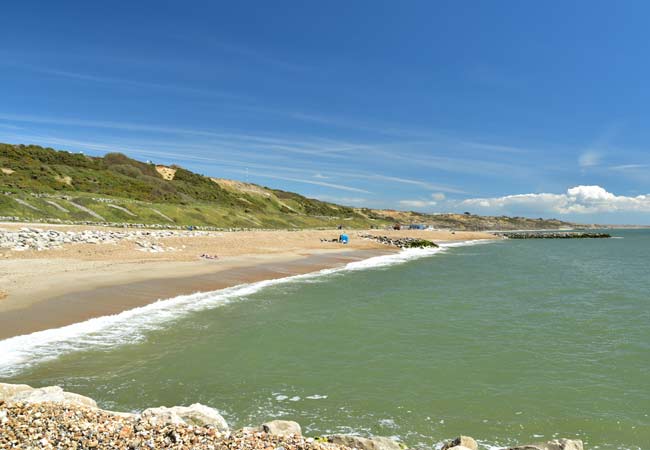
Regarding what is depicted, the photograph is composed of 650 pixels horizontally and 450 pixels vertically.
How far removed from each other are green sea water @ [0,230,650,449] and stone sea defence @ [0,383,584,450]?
4.24 ft

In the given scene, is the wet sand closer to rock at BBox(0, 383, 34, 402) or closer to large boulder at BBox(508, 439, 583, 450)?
rock at BBox(0, 383, 34, 402)

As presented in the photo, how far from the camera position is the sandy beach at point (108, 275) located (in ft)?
54.2

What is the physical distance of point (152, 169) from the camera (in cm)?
15450

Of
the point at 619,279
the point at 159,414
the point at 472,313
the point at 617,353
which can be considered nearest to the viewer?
the point at 159,414

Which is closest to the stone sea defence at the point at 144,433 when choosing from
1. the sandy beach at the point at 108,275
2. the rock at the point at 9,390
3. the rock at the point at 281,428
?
the rock at the point at 281,428

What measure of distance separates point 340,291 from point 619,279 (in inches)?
975

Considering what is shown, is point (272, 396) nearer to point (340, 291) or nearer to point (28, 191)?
point (340, 291)

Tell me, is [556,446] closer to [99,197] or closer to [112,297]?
[112,297]

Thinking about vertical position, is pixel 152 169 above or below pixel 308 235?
above

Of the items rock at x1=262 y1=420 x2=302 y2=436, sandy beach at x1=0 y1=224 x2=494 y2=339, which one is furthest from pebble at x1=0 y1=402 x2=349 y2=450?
sandy beach at x1=0 y1=224 x2=494 y2=339

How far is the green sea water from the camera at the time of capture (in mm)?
8875

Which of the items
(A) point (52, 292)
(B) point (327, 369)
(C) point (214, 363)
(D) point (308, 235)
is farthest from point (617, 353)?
(D) point (308, 235)

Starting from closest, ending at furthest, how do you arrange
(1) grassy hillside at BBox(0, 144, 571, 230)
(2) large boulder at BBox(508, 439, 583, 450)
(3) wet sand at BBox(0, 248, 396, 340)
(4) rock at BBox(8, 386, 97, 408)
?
(2) large boulder at BBox(508, 439, 583, 450) → (4) rock at BBox(8, 386, 97, 408) → (3) wet sand at BBox(0, 248, 396, 340) → (1) grassy hillside at BBox(0, 144, 571, 230)

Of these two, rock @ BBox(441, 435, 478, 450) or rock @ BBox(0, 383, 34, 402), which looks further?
rock @ BBox(0, 383, 34, 402)
